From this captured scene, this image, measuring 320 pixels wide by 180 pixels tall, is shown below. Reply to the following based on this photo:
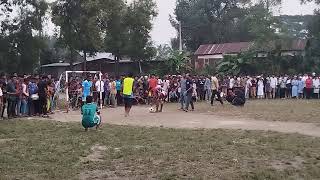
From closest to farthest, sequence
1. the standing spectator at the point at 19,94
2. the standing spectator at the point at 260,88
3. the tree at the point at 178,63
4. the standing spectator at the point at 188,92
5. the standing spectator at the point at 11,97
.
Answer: the standing spectator at the point at 11,97 < the standing spectator at the point at 19,94 < the standing spectator at the point at 188,92 < the standing spectator at the point at 260,88 < the tree at the point at 178,63

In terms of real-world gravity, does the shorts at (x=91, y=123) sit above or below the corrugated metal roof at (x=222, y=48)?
below

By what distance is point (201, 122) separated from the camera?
1647cm

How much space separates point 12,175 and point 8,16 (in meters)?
28.0

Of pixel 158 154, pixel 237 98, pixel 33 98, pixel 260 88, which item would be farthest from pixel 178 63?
pixel 158 154

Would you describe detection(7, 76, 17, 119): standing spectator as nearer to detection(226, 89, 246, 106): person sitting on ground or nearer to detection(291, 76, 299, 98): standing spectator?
detection(226, 89, 246, 106): person sitting on ground

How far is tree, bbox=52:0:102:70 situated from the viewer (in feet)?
109

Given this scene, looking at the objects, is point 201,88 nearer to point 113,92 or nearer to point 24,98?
point 113,92

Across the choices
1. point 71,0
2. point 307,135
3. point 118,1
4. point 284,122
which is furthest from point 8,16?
point 307,135

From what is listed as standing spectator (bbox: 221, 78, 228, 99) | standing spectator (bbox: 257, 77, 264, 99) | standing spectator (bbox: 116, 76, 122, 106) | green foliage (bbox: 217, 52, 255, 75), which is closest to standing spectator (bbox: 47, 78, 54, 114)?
standing spectator (bbox: 116, 76, 122, 106)

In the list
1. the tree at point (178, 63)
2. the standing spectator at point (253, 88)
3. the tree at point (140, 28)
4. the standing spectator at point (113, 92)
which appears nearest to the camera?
the standing spectator at point (113, 92)

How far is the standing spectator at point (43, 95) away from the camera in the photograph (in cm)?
1878

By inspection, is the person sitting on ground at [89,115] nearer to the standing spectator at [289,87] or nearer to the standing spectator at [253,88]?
the standing spectator at [253,88]

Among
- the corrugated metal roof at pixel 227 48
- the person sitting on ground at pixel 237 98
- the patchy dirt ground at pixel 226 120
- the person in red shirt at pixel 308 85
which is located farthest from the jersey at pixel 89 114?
the corrugated metal roof at pixel 227 48

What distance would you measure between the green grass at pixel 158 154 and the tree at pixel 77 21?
20.2 metres
